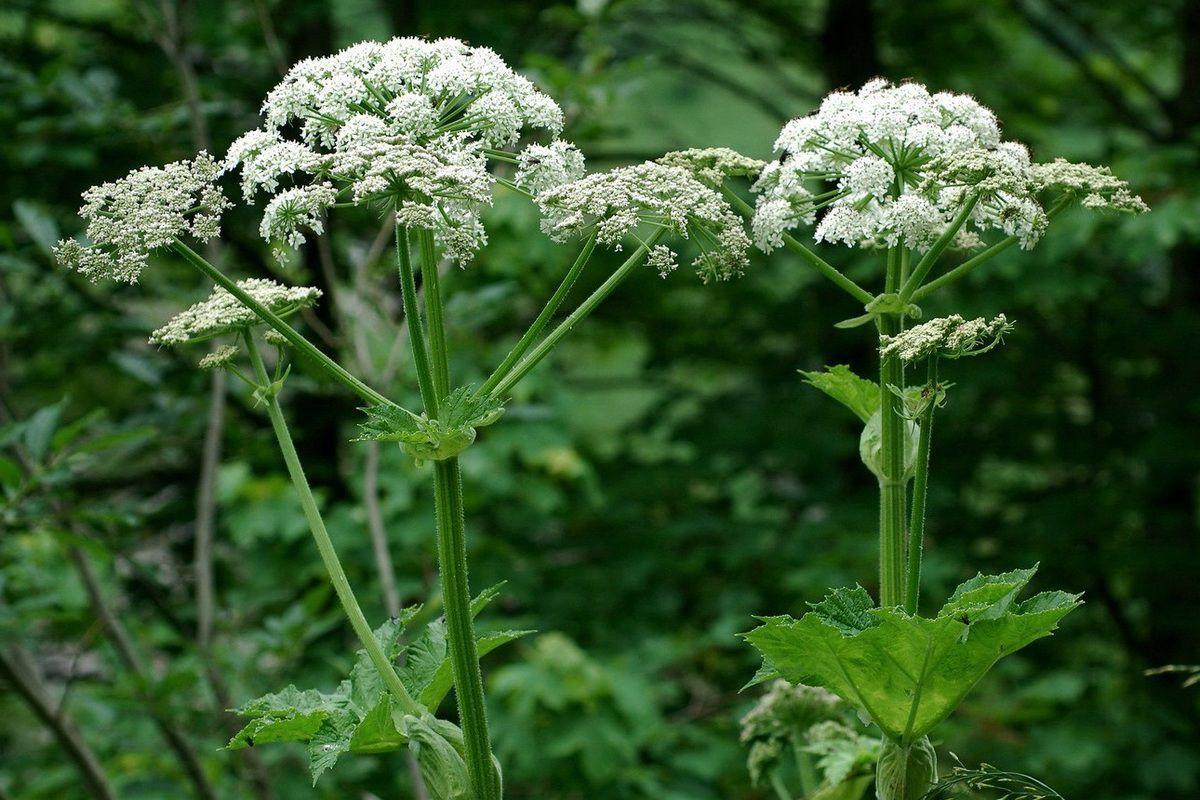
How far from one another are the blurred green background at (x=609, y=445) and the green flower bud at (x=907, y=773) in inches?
90.6

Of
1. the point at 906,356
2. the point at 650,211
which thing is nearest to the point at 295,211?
the point at 650,211

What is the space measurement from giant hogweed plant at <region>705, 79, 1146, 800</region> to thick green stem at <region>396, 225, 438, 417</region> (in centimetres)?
56

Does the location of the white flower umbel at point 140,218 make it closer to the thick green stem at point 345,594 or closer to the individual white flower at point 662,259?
the thick green stem at point 345,594

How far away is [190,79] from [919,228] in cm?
366

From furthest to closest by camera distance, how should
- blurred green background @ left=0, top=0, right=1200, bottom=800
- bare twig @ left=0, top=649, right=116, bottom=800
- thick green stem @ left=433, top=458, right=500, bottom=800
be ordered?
1. blurred green background @ left=0, top=0, right=1200, bottom=800
2. bare twig @ left=0, top=649, right=116, bottom=800
3. thick green stem @ left=433, top=458, right=500, bottom=800

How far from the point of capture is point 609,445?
29.2ft

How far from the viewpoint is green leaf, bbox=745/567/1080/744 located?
66.6 inches

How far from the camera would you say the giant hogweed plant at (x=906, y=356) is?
5.68 feet

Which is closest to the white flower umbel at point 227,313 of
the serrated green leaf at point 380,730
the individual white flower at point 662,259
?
the individual white flower at point 662,259

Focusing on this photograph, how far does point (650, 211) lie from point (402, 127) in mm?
394

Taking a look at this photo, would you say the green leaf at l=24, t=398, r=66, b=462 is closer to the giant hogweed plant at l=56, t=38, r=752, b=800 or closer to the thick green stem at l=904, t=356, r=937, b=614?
the giant hogweed plant at l=56, t=38, r=752, b=800

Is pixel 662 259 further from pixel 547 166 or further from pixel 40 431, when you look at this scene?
pixel 40 431

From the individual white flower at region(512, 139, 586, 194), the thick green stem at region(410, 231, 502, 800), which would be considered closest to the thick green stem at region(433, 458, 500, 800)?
the thick green stem at region(410, 231, 502, 800)

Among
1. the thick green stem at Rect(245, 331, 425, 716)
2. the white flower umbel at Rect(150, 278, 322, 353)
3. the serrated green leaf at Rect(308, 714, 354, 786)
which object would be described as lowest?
the serrated green leaf at Rect(308, 714, 354, 786)
